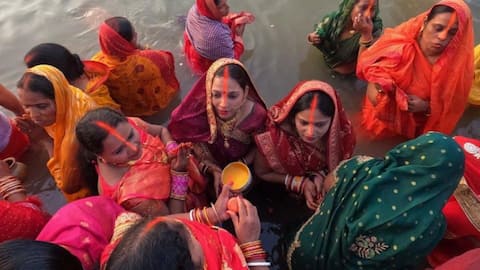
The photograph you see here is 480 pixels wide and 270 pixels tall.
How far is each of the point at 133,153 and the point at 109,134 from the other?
0.19m

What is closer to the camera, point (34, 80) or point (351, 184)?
point (351, 184)

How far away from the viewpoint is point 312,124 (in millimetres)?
2412

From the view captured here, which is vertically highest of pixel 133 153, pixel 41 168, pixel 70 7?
pixel 70 7

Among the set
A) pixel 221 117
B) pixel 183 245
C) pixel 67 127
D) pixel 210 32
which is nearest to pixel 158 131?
pixel 221 117

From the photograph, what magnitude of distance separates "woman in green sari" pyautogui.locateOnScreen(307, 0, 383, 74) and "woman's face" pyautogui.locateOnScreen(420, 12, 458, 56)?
493 millimetres

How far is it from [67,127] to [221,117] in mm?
1010

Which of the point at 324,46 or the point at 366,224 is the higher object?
the point at 324,46

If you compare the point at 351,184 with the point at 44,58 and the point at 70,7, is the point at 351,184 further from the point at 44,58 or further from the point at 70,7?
the point at 70,7

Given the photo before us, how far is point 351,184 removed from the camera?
6.61 feet

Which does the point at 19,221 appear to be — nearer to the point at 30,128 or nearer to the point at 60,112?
the point at 60,112

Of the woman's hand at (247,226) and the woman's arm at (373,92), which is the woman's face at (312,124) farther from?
the woman's arm at (373,92)

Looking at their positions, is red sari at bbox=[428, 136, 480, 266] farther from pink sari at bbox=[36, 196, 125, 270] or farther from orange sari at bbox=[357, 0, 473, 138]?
pink sari at bbox=[36, 196, 125, 270]

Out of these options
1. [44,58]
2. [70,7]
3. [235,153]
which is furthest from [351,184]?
[70,7]

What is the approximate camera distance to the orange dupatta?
99.3 inches
